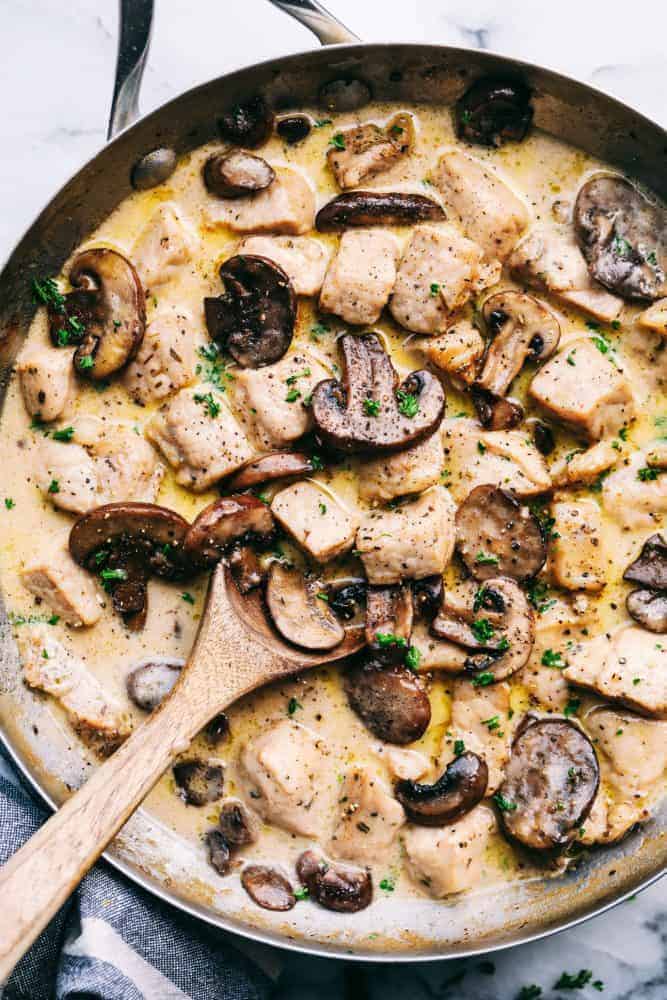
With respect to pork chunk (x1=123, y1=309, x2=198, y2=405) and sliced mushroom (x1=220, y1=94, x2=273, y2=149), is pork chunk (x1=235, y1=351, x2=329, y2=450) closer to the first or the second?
pork chunk (x1=123, y1=309, x2=198, y2=405)

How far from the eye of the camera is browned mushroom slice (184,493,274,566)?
3.94 metres

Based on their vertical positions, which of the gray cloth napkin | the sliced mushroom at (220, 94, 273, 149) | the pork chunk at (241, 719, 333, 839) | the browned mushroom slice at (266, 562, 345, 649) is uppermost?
the sliced mushroom at (220, 94, 273, 149)

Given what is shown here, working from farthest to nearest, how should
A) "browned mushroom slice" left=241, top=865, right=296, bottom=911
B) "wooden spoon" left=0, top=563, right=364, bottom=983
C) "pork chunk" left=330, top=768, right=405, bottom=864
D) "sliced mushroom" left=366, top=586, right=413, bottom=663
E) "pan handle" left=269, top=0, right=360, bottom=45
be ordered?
"browned mushroom slice" left=241, top=865, right=296, bottom=911
"pork chunk" left=330, top=768, right=405, bottom=864
"sliced mushroom" left=366, top=586, right=413, bottom=663
"pan handle" left=269, top=0, right=360, bottom=45
"wooden spoon" left=0, top=563, right=364, bottom=983

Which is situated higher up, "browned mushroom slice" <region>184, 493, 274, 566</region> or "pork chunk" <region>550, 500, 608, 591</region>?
"browned mushroom slice" <region>184, 493, 274, 566</region>

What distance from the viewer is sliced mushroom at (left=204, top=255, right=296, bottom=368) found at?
4031mm

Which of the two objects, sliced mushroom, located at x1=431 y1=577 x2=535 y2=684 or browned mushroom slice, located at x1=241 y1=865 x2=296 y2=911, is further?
browned mushroom slice, located at x1=241 y1=865 x2=296 y2=911

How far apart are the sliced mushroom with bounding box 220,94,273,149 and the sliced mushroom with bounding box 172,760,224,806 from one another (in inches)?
106

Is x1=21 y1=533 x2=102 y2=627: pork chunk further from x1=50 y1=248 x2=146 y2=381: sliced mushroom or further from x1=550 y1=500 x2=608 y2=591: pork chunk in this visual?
x1=550 y1=500 x2=608 y2=591: pork chunk

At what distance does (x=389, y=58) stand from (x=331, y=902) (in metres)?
3.58

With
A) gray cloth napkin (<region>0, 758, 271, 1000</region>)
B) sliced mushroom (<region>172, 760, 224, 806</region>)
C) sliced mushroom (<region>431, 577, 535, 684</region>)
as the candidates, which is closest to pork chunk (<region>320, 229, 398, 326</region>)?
sliced mushroom (<region>431, 577, 535, 684</region>)

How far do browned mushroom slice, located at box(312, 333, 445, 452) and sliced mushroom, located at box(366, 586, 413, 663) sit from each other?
24.0 inches

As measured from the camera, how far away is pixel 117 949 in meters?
4.09

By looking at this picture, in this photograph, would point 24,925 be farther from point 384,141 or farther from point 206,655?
point 384,141

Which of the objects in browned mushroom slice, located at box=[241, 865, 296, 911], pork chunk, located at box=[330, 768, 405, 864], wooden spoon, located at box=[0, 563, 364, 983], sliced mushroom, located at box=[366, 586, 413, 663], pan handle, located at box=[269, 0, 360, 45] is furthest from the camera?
browned mushroom slice, located at box=[241, 865, 296, 911]
